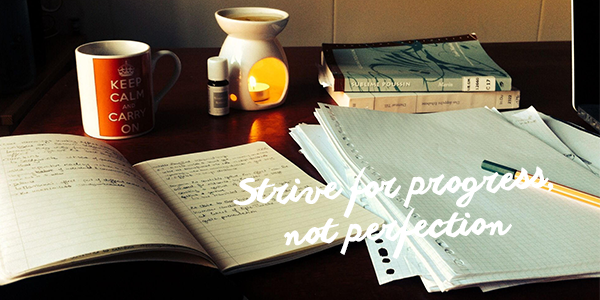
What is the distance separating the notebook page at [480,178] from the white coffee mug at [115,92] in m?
0.25

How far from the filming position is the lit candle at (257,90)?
2.78ft

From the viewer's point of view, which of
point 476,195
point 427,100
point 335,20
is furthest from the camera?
point 335,20

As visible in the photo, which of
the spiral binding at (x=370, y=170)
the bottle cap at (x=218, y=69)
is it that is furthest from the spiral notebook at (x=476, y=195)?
the bottle cap at (x=218, y=69)

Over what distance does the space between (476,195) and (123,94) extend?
460mm

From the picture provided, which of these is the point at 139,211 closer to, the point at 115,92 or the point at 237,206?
the point at 237,206

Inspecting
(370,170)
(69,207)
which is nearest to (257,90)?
(370,170)

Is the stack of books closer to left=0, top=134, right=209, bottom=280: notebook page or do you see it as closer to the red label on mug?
the red label on mug

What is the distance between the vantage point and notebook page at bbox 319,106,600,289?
0.44 m

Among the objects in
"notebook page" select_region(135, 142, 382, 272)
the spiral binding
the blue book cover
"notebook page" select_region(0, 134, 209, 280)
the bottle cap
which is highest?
the bottle cap

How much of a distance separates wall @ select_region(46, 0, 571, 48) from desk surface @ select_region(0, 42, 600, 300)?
814 millimetres

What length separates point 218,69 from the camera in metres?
0.78

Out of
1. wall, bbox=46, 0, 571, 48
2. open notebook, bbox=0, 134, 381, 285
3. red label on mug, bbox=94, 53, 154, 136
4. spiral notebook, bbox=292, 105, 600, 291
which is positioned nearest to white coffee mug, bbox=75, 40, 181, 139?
red label on mug, bbox=94, 53, 154, 136

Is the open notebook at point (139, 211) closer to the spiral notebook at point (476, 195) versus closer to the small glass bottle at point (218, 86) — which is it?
the spiral notebook at point (476, 195)

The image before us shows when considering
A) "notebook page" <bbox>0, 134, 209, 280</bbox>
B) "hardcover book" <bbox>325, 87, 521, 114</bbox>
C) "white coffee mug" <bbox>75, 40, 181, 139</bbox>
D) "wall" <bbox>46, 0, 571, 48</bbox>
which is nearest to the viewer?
"notebook page" <bbox>0, 134, 209, 280</bbox>
